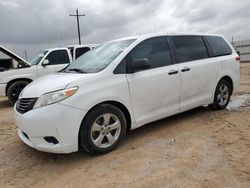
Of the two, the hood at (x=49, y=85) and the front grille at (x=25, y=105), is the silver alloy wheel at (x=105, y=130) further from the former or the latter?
the front grille at (x=25, y=105)

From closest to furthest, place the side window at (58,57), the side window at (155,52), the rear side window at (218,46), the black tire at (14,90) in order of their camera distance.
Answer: the side window at (155,52) < the rear side window at (218,46) < the black tire at (14,90) < the side window at (58,57)

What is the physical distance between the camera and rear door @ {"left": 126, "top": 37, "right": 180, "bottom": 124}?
439 cm

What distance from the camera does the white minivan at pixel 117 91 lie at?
12.1 ft

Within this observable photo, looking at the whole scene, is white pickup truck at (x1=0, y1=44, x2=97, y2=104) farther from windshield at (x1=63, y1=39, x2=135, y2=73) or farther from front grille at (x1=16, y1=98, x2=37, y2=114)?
front grille at (x1=16, y1=98, x2=37, y2=114)

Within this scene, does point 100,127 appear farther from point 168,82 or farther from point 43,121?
point 168,82

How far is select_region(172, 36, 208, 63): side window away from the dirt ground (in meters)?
1.26

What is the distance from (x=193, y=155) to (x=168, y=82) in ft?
4.68

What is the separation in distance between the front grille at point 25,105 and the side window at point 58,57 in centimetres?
602

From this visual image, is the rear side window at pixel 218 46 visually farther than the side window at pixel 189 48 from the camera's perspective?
Yes

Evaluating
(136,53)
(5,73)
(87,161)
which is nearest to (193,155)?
(87,161)

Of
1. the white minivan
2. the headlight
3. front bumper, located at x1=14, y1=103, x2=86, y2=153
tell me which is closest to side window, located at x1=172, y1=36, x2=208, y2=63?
the white minivan

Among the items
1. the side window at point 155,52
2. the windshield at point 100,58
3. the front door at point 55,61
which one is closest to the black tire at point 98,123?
the windshield at point 100,58

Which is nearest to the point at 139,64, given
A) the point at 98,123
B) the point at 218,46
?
the point at 98,123

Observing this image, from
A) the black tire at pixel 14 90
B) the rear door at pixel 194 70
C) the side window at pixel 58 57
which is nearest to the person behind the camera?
the rear door at pixel 194 70
